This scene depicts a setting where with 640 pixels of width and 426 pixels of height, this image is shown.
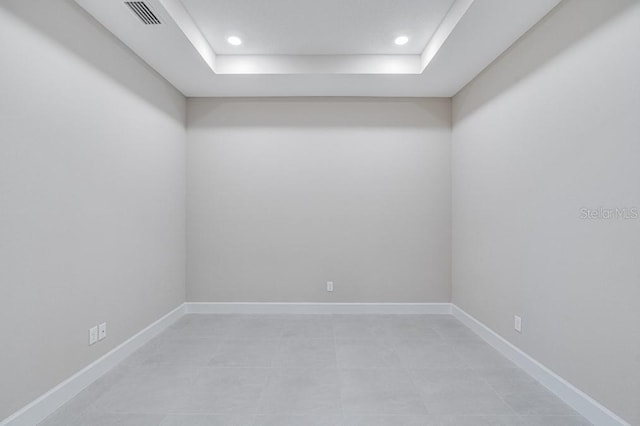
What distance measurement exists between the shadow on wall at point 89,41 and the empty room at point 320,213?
0.02 meters

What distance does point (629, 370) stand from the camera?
1.73 meters

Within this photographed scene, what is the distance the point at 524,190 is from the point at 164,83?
3.86 meters

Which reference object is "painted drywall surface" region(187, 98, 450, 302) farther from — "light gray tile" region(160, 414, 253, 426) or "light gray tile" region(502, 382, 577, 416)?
"light gray tile" region(160, 414, 253, 426)

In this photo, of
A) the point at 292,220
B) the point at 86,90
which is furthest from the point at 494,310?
the point at 86,90

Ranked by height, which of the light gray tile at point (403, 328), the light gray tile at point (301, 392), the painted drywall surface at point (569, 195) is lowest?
the light gray tile at point (403, 328)

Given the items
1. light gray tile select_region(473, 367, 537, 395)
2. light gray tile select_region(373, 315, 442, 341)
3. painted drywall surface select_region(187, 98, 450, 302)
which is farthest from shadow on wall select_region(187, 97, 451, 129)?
light gray tile select_region(473, 367, 537, 395)

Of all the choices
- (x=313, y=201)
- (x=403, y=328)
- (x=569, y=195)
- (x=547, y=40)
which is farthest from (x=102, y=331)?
(x=547, y=40)

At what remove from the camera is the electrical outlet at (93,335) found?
2.39 metres

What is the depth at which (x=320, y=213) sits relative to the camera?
4.10 m

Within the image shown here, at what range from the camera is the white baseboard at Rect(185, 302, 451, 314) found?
4070 mm

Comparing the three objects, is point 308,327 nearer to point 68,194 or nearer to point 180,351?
point 180,351

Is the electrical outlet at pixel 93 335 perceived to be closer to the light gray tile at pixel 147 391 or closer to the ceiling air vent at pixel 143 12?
the light gray tile at pixel 147 391

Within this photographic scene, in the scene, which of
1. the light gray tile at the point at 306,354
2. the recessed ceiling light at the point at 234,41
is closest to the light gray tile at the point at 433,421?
the light gray tile at the point at 306,354

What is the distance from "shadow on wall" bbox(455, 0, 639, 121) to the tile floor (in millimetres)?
2365
